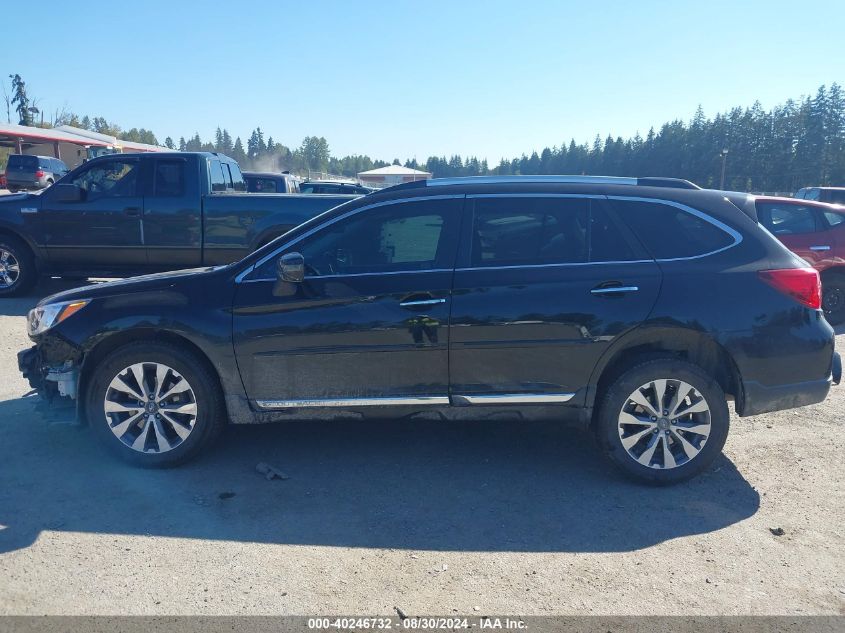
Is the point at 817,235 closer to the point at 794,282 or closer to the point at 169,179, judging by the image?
the point at 794,282

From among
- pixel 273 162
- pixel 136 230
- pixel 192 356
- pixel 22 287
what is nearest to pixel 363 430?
pixel 192 356

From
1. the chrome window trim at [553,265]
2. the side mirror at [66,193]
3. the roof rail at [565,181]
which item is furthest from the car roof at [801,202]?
the side mirror at [66,193]

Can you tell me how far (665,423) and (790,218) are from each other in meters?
6.70

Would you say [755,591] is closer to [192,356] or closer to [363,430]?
[363,430]

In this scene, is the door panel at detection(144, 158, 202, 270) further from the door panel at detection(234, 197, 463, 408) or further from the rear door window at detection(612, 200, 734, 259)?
the rear door window at detection(612, 200, 734, 259)

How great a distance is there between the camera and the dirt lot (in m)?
3.19

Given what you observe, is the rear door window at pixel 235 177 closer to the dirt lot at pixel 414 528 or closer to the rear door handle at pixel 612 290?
the dirt lot at pixel 414 528

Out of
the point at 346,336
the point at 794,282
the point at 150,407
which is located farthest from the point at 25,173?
the point at 794,282

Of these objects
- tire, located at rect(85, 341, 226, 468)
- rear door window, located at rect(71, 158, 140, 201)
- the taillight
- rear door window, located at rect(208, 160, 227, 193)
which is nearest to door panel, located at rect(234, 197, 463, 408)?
tire, located at rect(85, 341, 226, 468)

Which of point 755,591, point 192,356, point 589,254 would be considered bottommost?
point 755,591

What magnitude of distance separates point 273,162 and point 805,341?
10971cm

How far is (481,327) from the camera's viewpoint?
429 cm

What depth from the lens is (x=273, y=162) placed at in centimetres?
10812

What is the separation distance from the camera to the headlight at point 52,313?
14.9 ft
